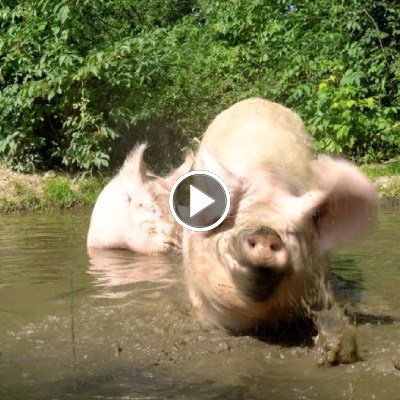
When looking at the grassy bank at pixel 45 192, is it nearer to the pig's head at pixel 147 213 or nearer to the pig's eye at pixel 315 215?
the pig's head at pixel 147 213

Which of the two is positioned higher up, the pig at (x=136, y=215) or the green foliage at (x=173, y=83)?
the green foliage at (x=173, y=83)

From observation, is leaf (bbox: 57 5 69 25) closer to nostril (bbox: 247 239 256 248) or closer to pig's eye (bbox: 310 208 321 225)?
pig's eye (bbox: 310 208 321 225)

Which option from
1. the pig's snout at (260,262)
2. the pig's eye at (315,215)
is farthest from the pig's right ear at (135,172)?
the pig's snout at (260,262)

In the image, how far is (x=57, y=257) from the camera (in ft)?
19.5

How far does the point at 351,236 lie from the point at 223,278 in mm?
737

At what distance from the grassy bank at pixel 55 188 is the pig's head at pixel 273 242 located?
18.7 ft

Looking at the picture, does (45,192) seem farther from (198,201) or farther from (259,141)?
(198,201)

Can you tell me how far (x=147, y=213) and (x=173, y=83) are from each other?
5985 millimetres

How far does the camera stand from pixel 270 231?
281cm

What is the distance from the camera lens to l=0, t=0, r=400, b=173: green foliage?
1065 cm

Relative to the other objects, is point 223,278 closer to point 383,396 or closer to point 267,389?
point 267,389

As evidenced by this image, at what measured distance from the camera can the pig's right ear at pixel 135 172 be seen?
6246mm

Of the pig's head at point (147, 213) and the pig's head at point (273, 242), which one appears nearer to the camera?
the pig's head at point (273, 242)

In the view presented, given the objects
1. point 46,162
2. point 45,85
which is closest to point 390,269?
point 45,85
